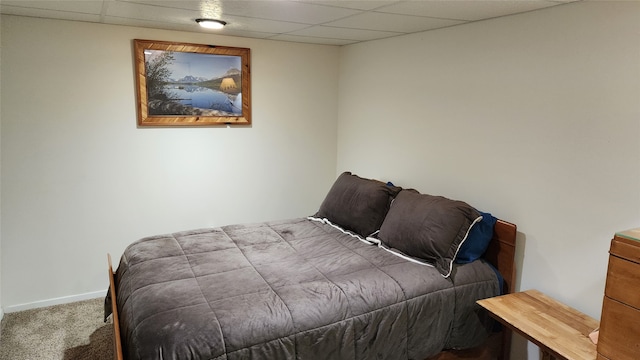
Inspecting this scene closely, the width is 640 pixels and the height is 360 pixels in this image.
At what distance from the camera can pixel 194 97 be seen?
3475 millimetres

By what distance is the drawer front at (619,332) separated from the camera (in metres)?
1.51

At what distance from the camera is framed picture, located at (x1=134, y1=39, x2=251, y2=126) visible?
3.28 m

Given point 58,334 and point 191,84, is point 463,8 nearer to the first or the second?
point 191,84

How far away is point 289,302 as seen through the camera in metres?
1.97

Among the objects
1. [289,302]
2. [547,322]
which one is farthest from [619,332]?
[289,302]

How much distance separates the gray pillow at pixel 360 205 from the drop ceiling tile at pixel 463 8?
1205 mm

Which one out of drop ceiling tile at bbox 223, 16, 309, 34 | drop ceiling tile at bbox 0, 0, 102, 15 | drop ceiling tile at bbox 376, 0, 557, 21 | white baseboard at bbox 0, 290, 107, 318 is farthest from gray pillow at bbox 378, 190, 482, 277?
white baseboard at bbox 0, 290, 107, 318

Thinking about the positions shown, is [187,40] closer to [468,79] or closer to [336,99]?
[336,99]

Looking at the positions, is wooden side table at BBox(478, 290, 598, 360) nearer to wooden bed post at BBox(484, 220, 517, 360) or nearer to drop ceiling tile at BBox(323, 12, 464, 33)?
wooden bed post at BBox(484, 220, 517, 360)

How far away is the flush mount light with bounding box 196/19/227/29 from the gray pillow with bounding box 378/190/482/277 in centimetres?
178

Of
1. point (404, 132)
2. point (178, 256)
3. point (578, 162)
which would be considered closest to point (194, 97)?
point (178, 256)

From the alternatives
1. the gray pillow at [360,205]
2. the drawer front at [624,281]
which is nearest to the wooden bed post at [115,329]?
the gray pillow at [360,205]

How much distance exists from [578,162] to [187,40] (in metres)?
2.91

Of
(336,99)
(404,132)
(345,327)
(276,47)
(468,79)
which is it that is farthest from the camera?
(336,99)
